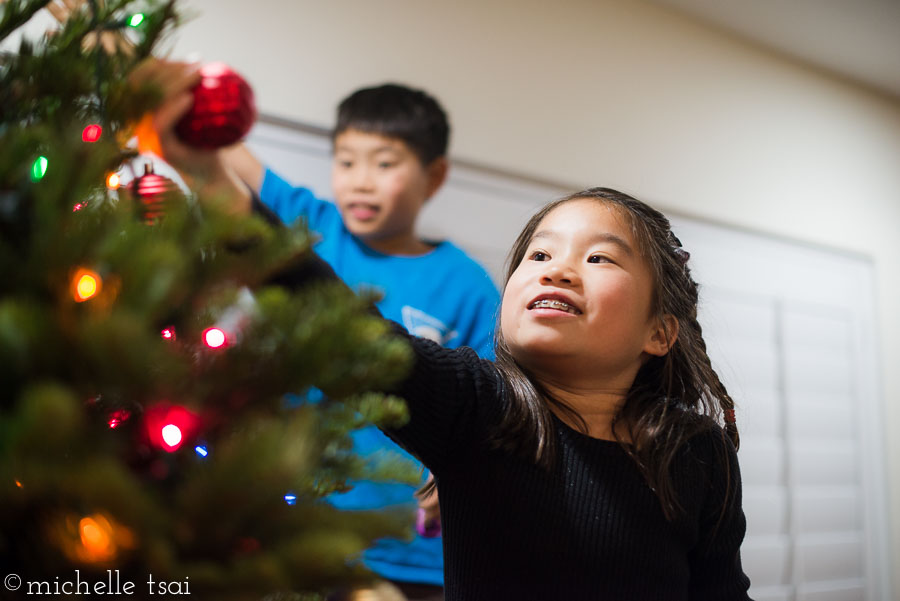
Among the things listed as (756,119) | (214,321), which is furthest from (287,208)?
(756,119)

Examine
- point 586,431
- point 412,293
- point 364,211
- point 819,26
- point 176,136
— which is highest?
point 819,26

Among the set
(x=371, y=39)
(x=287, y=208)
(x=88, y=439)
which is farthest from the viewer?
(x=371, y=39)

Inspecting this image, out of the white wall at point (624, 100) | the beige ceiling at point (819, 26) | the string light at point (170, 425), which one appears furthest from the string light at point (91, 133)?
the beige ceiling at point (819, 26)

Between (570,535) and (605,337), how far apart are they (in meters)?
0.19

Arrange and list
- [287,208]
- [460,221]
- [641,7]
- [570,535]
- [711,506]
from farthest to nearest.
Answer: [641,7], [460,221], [287,208], [711,506], [570,535]

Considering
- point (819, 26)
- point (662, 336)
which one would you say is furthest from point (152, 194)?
point (819, 26)

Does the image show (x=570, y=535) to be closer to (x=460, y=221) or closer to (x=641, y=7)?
(x=460, y=221)

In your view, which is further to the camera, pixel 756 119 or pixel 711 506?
pixel 756 119

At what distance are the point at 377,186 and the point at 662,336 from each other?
0.77m

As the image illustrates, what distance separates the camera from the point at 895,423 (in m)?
2.92

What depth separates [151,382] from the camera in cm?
22

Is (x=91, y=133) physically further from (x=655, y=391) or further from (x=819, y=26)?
(x=819, y=26)

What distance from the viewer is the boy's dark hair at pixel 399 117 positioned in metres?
1.46
